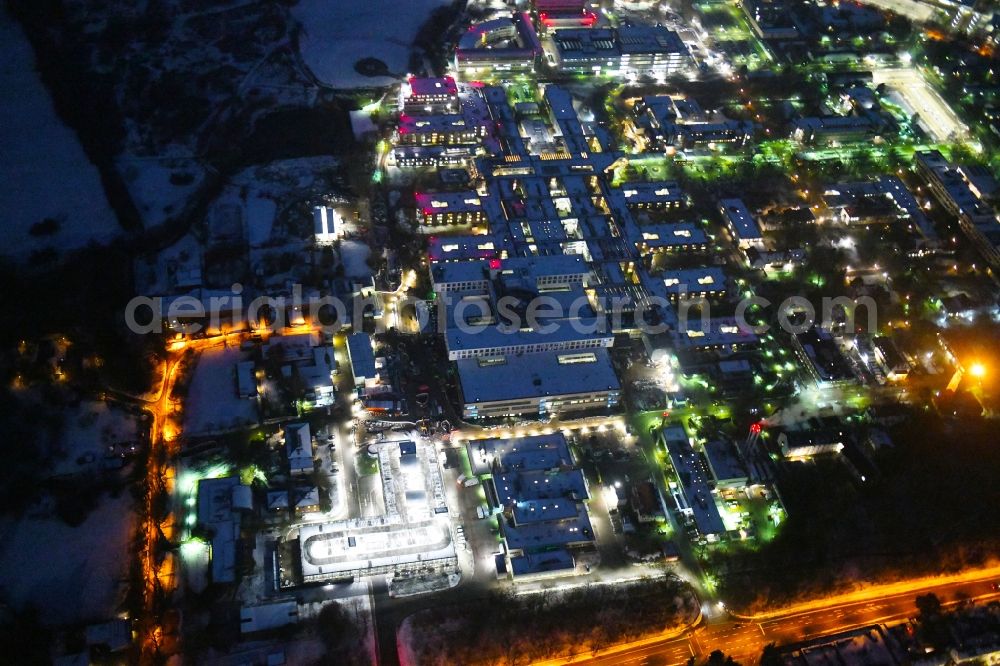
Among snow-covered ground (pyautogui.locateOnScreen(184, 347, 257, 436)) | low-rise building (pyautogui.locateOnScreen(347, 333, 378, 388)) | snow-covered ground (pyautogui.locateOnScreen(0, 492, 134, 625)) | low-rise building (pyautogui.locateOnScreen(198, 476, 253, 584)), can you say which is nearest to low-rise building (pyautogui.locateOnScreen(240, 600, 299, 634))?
low-rise building (pyautogui.locateOnScreen(198, 476, 253, 584))

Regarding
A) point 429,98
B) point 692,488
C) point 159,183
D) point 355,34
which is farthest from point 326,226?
point 692,488

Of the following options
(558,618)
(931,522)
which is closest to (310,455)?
(558,618)

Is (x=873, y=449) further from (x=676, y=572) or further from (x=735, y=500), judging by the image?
(x=676, y=572)

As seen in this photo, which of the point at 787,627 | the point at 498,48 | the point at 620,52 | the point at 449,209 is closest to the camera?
the point at 787,627

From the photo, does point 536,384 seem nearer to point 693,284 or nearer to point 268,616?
point 693,284

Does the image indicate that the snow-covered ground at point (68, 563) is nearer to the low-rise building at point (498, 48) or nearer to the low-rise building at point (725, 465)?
the low-rise building at point (725, 465)

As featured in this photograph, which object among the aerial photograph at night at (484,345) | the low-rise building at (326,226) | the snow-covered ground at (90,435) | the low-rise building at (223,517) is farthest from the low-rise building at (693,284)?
the snow-covered ground at (90,435)
